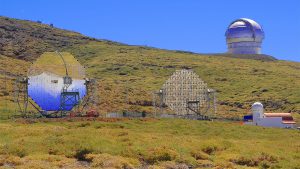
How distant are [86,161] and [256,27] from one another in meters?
151

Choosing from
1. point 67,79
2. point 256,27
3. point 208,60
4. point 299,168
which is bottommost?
point 299,168

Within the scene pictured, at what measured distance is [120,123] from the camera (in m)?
53.6

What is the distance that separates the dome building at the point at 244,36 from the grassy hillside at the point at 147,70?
322 cm

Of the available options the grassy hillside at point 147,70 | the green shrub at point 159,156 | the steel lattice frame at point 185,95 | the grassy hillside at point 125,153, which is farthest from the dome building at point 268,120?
the green shrub at point 159,156

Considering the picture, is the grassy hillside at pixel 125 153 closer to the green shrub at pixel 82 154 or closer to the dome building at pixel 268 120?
the green shrub at pixel 82 154

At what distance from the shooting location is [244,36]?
560 ft

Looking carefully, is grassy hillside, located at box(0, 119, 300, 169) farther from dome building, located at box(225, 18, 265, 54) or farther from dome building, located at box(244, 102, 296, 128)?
dome building, located at box(225, 18, 265, 54)

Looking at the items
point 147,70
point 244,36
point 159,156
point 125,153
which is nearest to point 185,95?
point 125,153

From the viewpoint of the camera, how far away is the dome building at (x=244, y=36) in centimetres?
16762

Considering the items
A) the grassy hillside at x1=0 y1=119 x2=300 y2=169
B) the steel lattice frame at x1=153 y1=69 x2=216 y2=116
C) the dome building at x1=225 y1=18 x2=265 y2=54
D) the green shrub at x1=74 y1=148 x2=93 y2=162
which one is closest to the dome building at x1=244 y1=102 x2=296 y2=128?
the steel lattice frame at x1=153 y1=69 x2=216 y2=116

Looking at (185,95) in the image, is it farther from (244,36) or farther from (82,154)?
(244,36)

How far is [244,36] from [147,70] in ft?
130

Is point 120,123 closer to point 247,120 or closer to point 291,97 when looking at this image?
point 247,120

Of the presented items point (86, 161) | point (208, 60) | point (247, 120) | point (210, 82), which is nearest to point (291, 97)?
point (210, 82)
